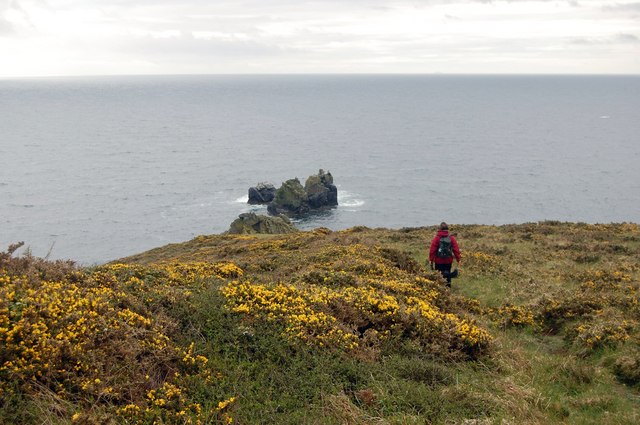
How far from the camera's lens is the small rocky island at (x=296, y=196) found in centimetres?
9750

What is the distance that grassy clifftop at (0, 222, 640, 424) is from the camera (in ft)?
28.0

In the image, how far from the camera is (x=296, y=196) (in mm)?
98312

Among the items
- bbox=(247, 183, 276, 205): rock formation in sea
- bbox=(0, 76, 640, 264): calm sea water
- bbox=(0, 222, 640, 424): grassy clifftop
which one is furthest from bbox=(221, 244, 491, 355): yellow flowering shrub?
bbox=(247, 183, 276, 205): rock formation in sea

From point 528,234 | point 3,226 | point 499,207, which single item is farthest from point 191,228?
point 528,234

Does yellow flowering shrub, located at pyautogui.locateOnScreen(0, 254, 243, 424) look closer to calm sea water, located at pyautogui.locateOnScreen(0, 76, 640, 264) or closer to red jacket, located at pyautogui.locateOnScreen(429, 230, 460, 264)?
red jacket, located at pyautogui.locateOnScreen(429, 230, 460, 264)

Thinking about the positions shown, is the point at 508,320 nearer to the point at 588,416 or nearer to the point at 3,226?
the point at 588,416

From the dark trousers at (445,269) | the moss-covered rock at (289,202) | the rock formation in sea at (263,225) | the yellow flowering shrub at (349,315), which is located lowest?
the moss-covered rock at (289,202)

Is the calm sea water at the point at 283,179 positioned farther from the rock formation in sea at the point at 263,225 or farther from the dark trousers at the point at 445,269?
the dark trousers at the point at 445,269

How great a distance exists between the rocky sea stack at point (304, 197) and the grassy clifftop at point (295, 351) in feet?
264

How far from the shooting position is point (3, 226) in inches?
3558

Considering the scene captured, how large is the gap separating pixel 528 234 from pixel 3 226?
90.7 meters

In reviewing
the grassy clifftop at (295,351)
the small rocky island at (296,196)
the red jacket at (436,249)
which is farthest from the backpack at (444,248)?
the small rocky island at (296,196)

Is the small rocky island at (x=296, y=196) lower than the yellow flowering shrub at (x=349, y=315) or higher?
lower

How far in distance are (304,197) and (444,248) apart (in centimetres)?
8116
